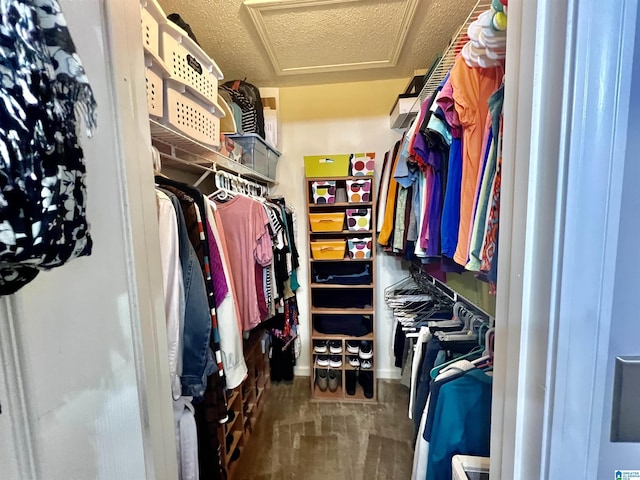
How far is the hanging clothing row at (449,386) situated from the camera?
0.88 metres

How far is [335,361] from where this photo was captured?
2.30 metres

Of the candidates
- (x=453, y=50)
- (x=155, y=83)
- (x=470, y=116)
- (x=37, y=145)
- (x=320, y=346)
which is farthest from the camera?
(x=320, y=346)

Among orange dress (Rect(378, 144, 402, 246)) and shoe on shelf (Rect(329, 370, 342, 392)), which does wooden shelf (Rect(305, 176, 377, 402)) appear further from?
orange dress (Rect(378, 144, 402, 246))

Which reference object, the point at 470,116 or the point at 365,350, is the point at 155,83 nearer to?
the point at 470,116

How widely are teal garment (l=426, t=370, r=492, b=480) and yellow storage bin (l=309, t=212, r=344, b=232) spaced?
4.68ft

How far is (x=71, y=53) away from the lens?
331 mm

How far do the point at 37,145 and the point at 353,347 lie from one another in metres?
2.25

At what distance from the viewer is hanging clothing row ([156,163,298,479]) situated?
933mm

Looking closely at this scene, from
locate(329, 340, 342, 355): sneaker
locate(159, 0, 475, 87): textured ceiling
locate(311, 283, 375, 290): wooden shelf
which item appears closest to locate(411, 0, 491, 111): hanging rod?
locate(159, 0, 475, 87): textured ceiling

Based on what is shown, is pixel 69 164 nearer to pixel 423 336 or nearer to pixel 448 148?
pixel 448 148

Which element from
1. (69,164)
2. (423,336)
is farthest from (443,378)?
(69,164)

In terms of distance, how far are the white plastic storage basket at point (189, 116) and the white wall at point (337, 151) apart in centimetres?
109

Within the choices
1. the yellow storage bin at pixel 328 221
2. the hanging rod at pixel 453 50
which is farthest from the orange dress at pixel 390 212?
the hanging rod at pixel 453 50

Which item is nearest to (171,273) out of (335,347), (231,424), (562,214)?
(562,214)
